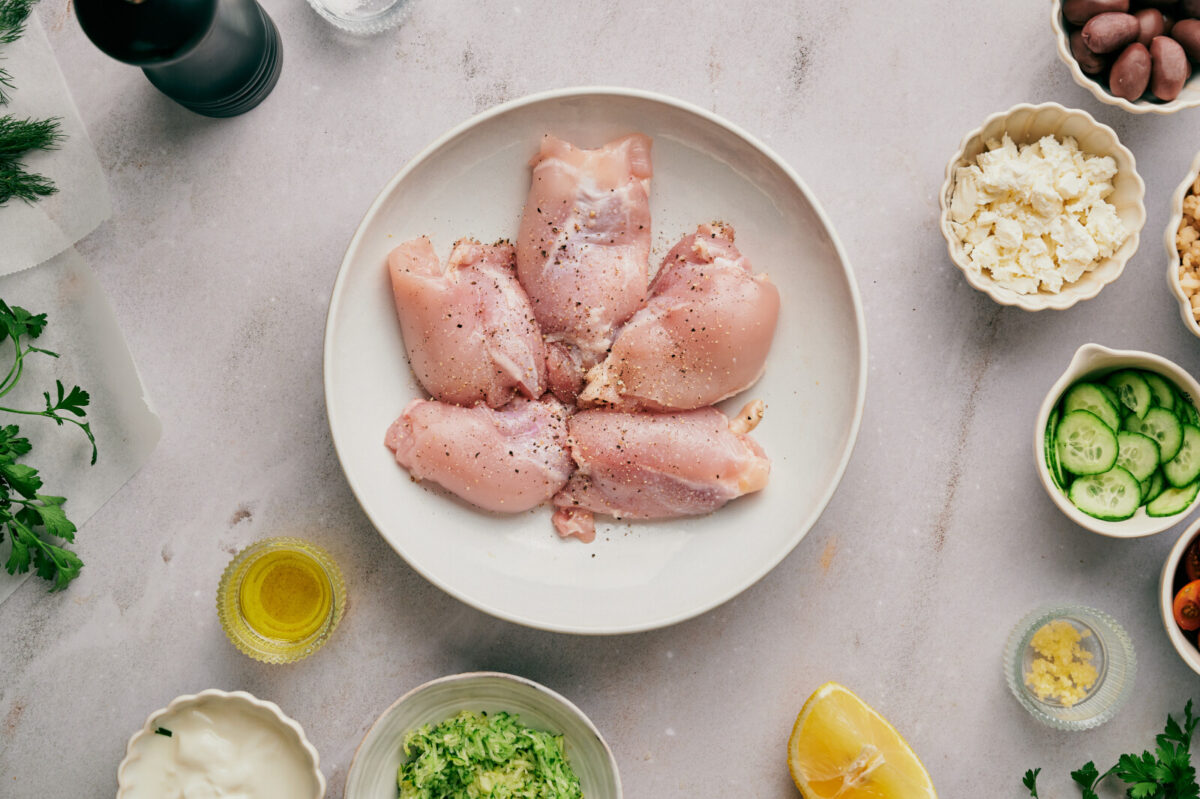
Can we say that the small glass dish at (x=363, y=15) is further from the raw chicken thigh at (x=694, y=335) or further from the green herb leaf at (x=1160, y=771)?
the green herb leaf at (x=1160, y=771)

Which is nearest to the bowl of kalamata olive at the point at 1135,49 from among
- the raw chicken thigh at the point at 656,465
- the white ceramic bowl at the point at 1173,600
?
the white ceramic bowl at the point at 1173,600

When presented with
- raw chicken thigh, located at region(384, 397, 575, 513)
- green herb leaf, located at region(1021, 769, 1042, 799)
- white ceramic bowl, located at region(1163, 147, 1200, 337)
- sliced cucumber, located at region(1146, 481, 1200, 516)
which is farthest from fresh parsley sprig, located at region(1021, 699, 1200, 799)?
raw chicken thigh, located at region(384, 397, 575, 513)

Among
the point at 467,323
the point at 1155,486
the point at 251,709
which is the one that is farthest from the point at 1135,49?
the point at 251,709

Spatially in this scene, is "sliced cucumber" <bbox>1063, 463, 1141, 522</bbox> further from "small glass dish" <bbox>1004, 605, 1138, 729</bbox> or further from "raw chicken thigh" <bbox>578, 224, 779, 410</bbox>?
"raw chicken thigh" <bbox>578, 224, 779, 410</bbox>

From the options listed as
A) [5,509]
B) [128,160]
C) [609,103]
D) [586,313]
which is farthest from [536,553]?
[128,160]

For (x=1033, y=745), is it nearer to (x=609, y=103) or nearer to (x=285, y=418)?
(x=609, y=103)
